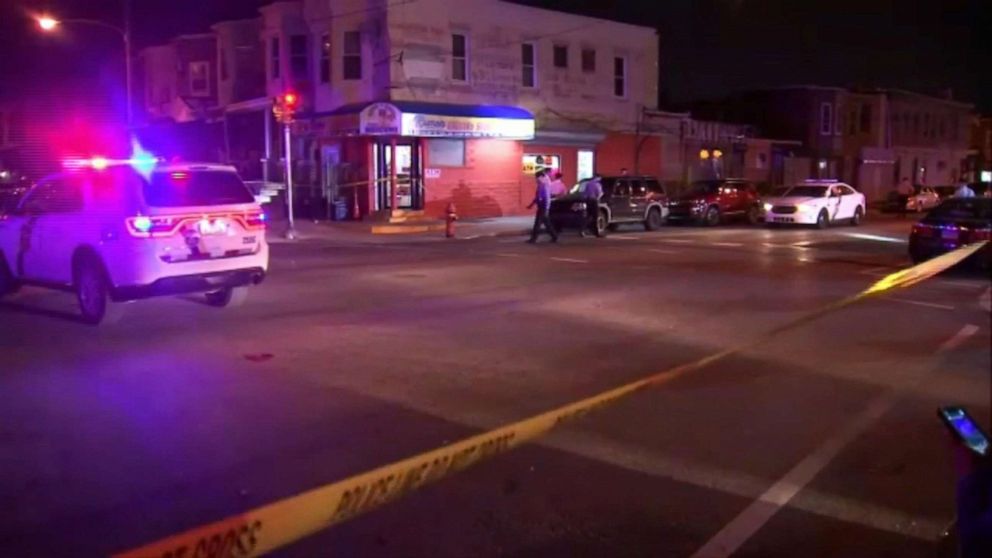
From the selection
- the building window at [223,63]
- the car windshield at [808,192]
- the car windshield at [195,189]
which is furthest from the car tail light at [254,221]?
the building window at [223,63]

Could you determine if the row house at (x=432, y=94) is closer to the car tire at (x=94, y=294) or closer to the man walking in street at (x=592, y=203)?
the man walking in street at (x=592, y=203)

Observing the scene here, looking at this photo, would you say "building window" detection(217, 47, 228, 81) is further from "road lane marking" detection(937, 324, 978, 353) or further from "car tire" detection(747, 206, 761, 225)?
"road lane marking" detection(937, 324, 978, 353)

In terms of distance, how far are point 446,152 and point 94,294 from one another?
71.8 ft

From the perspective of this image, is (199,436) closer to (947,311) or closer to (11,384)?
(11,384)

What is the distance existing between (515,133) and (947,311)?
21480 mm

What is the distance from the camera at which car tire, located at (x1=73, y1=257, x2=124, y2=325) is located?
38.6ft

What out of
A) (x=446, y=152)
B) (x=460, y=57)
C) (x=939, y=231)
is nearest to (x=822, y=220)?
(x=446, y=152)

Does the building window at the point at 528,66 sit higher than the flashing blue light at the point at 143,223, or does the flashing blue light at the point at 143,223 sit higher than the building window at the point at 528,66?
the building window at the point at 528,66

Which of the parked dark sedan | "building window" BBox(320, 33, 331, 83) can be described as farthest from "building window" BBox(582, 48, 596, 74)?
the parked dark sedan

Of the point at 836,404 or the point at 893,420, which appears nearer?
the point at 893,420

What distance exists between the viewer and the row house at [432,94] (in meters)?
31.3

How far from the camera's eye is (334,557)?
4.97 m

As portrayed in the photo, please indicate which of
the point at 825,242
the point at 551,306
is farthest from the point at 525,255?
the point at 825,242

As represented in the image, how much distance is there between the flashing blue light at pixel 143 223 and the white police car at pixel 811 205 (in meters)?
25.1
